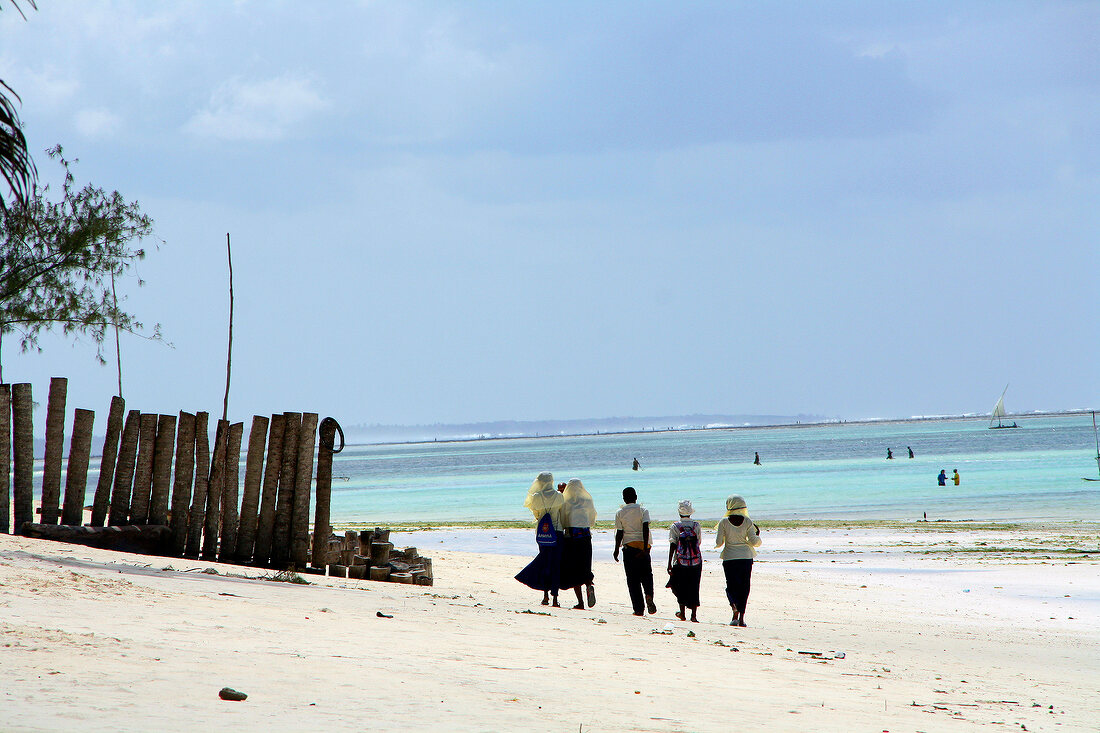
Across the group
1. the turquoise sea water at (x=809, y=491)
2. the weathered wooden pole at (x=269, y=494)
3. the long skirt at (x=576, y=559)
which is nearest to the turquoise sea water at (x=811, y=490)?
the turquoise sea water at (x=809, y=491)

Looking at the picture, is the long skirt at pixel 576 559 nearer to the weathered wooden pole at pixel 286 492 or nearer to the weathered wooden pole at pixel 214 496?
the weathered wooden pole at pixel 286 492

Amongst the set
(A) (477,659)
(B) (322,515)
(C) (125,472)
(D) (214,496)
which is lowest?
(A) (477,659)

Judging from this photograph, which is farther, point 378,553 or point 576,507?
point 378,553

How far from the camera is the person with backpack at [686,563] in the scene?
38.3ft

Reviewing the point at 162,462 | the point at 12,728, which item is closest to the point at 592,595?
the point at 162,462

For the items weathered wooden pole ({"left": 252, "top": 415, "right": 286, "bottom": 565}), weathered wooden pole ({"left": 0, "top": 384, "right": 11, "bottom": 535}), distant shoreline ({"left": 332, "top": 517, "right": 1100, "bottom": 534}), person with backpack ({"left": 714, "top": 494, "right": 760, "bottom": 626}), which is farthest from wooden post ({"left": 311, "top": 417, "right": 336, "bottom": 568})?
distant shoreline ({"left": 332, "top": 517, "right": 1100, "bottom": 534})

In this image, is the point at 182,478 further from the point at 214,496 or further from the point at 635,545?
the point at 635,545

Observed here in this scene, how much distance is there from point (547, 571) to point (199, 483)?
176 inches

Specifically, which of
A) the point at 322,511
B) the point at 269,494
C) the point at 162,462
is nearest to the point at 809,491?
the point at 322,511

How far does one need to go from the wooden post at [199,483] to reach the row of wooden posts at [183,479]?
0.04 ft

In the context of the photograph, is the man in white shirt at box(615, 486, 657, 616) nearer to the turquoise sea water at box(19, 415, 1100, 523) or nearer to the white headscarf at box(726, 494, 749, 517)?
the white headscarf at box(726, 494, 749, 517)

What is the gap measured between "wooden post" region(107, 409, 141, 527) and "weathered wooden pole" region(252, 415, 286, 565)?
1.57 meters

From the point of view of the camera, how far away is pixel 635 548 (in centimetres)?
1195

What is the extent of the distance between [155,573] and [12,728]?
6.26m
